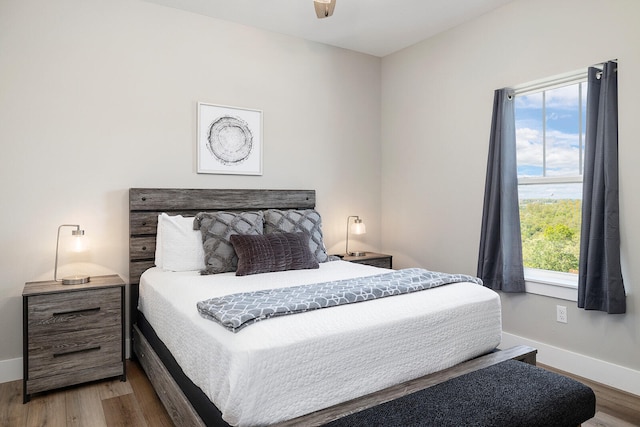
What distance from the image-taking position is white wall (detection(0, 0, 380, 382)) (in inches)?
111

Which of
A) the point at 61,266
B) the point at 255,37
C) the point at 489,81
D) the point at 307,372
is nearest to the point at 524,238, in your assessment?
the point at 489,81

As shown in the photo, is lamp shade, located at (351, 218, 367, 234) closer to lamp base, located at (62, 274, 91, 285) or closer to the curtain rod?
the curtain rod

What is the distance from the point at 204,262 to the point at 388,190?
7.35 feet

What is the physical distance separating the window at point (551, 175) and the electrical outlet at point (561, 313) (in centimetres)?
17

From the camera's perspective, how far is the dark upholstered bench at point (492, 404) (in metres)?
1.46

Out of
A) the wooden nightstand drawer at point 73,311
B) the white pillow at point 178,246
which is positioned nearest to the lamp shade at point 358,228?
the white pillow at point 178,246

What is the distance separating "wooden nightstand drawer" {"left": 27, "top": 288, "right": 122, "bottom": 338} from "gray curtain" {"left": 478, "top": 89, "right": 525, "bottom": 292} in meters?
2.80

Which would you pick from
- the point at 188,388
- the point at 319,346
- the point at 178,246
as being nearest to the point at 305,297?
the point at 319,346

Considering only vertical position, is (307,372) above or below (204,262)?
below

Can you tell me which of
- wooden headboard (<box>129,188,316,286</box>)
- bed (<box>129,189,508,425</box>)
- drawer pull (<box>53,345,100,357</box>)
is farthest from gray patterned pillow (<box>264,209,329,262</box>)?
drawer pull (<box>53,345,100,357</box>)

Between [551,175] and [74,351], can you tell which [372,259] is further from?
[74,351]

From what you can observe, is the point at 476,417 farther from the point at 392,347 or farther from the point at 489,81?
the point at 489,81

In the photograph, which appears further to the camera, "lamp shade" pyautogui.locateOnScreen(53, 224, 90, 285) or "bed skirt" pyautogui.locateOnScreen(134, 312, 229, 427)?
"lamp shade" pyautogui.locateOnScreen(53, 224, 90, 285)

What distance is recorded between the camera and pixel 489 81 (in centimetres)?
345
